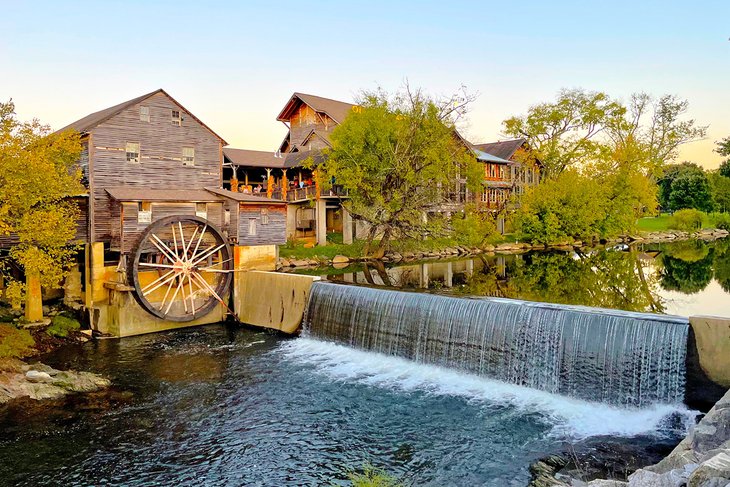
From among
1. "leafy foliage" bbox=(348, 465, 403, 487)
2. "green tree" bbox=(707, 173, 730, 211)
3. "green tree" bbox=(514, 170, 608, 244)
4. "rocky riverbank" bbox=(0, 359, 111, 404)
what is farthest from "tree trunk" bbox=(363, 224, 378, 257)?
"green tree" bbox=(707, 173, 730, 211)

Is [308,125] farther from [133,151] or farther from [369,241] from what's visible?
[133,151]

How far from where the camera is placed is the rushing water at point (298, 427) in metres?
9.40

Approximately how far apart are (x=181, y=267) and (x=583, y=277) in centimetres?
1949

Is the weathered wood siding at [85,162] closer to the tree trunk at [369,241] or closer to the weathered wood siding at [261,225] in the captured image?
the weathered wood siding at [261,225]

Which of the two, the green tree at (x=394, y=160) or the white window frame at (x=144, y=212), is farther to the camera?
the green tree at (x=394, y=160)

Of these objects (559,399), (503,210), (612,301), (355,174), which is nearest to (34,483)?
(559,399)

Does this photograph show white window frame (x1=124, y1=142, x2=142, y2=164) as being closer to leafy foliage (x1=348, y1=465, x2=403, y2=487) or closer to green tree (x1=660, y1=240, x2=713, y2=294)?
leafy foliage (x1=348, y1=465, x2=403, y2=487)

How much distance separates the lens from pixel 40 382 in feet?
44.4

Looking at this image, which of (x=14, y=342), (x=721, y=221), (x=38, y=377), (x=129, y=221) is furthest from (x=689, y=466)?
(x=721, y=221)

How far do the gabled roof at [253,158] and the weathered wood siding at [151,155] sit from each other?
1354 cm

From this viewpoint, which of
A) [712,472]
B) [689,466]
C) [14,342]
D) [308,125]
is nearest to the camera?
[712,472]

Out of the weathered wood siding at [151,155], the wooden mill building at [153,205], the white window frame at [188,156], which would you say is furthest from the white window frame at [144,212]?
the white window frame at [188,156]

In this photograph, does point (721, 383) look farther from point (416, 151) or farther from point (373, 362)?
point (416, 151)

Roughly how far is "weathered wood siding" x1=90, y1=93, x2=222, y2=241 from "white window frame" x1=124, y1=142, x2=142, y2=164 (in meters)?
0.08
